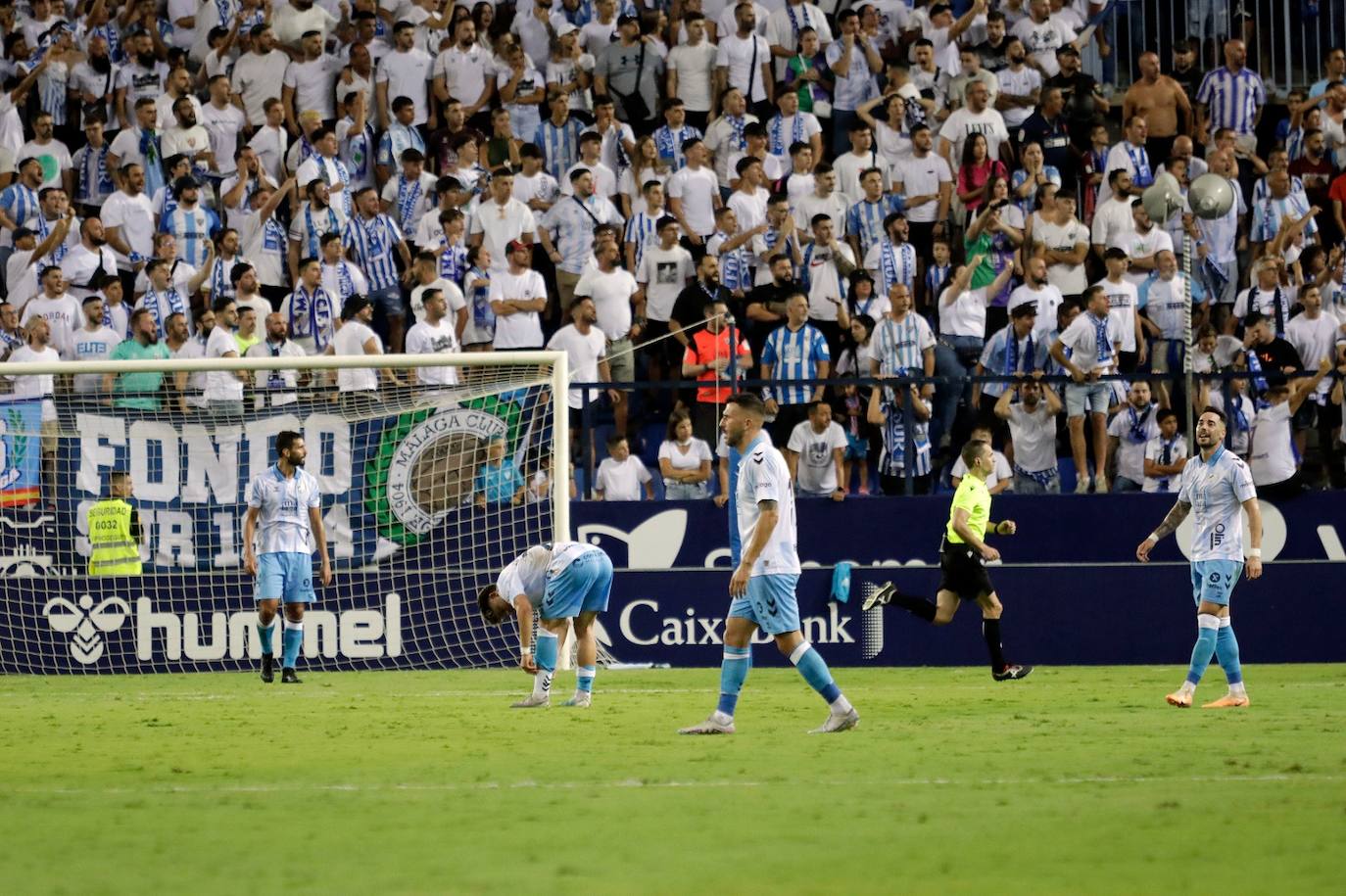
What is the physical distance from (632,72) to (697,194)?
7.46 ft

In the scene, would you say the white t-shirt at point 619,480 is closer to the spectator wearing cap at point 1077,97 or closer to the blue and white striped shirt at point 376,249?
the blue and white striped shirt at point 376,249

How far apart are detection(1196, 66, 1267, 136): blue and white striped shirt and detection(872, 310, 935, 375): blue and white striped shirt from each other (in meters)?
6.12

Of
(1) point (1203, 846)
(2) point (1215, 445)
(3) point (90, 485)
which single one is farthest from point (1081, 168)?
(1) point (1203, 846)

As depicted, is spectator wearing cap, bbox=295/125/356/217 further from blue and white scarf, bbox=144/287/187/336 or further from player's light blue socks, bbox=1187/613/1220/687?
player's light blue socks, bbox=1187/613/1220/687

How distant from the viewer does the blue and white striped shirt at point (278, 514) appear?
16.6 metres

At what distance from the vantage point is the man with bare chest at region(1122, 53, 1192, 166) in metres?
22.7

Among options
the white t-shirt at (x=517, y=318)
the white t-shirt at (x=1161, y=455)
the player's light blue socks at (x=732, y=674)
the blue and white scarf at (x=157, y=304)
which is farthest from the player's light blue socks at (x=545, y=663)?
the white t-shirt at (x=1161, y=455)

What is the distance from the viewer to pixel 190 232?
20.6 metres

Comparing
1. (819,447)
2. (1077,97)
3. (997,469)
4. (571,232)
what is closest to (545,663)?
(819,447)

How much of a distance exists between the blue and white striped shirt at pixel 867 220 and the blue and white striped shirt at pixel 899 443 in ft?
9.27

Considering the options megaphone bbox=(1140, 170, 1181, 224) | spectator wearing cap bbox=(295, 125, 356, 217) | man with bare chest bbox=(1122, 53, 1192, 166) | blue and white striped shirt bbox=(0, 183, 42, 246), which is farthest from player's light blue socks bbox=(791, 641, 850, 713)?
man with bare chest bbox=(1122, 53, 1192, 166)

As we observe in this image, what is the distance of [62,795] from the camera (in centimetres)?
934

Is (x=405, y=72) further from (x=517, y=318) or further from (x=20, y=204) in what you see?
(x=20, y=204)

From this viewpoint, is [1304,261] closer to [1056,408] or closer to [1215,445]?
[1056,408]
